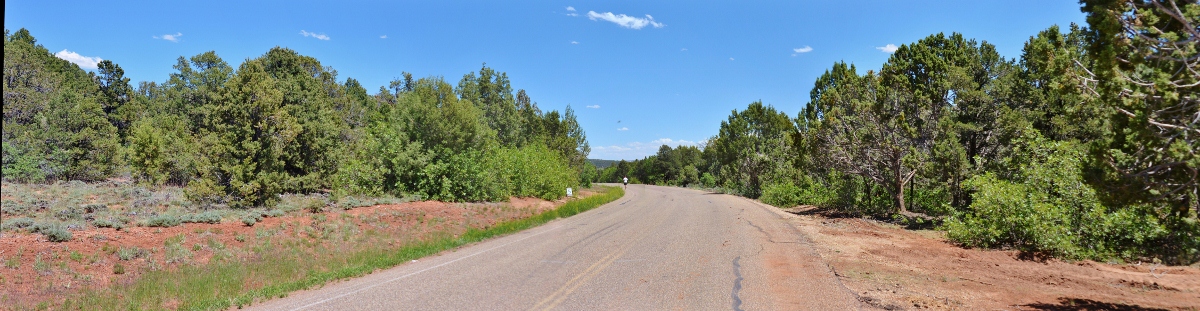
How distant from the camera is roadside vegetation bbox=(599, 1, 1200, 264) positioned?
6.16m

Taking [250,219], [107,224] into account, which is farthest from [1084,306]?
[107,224]

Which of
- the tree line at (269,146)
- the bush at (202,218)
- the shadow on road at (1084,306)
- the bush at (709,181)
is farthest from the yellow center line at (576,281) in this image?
the bush at (709,181)

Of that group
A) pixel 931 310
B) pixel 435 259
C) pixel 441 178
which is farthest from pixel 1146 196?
pixel 441 178

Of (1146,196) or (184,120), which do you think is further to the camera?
(184,120)

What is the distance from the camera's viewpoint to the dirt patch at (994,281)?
299 inches

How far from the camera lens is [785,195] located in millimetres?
34125

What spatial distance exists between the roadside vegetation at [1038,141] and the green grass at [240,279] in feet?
37.0

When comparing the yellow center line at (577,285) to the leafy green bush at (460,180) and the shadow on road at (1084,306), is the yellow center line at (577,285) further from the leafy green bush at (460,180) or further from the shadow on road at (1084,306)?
the leafy green bush at (460,180)

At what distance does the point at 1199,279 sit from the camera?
28.4ft

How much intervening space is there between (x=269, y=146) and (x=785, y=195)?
26596mm

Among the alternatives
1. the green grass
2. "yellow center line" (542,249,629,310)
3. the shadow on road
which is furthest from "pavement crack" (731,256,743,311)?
the green grass

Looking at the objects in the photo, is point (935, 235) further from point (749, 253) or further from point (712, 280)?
point (712, 280)

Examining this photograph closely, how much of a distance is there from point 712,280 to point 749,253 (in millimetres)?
3187

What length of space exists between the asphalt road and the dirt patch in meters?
0.62
